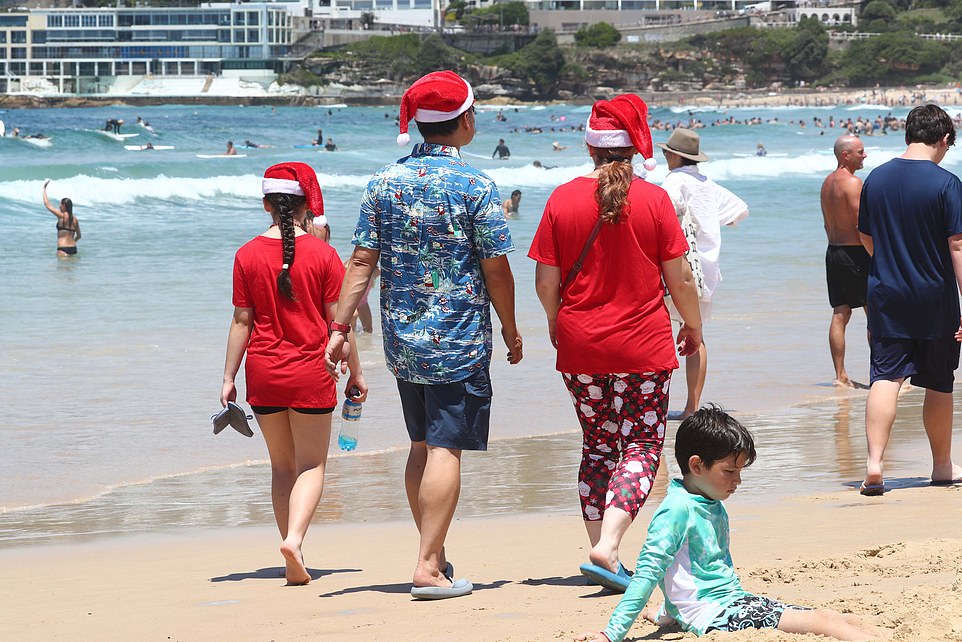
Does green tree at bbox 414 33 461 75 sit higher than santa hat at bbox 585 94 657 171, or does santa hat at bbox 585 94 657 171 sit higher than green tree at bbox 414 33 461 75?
green tree at bbox 414 33 461 75

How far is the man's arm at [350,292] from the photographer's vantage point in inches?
163

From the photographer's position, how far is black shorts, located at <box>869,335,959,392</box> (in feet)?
17.4

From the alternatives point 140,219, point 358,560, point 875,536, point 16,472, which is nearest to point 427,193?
point 358,560

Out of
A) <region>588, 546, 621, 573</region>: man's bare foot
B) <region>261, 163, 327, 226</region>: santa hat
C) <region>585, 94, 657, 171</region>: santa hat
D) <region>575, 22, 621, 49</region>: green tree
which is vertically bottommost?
<region>588, 546, 621, 573</region>: man's bare foot

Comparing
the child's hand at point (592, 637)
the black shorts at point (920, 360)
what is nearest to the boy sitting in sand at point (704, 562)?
the child's hand at point (592, 637)

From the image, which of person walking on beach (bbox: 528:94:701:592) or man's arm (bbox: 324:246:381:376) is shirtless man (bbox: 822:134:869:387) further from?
man's arm (bbox: 324:246:381:376)

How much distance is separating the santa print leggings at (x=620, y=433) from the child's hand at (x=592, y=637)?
0.75m

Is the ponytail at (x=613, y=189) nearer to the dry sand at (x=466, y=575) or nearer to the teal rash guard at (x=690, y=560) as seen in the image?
the teal rash guard at (x=690, y=560)

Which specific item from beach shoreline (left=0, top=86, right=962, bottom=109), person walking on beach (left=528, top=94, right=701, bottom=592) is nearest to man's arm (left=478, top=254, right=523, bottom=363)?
person walking on beach (left=528, top=94, right=701, bottom=592)

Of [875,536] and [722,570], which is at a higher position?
[722,570]

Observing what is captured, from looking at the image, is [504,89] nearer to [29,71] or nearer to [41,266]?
[29,71]

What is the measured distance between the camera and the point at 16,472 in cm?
658

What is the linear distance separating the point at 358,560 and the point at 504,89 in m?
127

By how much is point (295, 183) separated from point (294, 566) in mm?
1307
